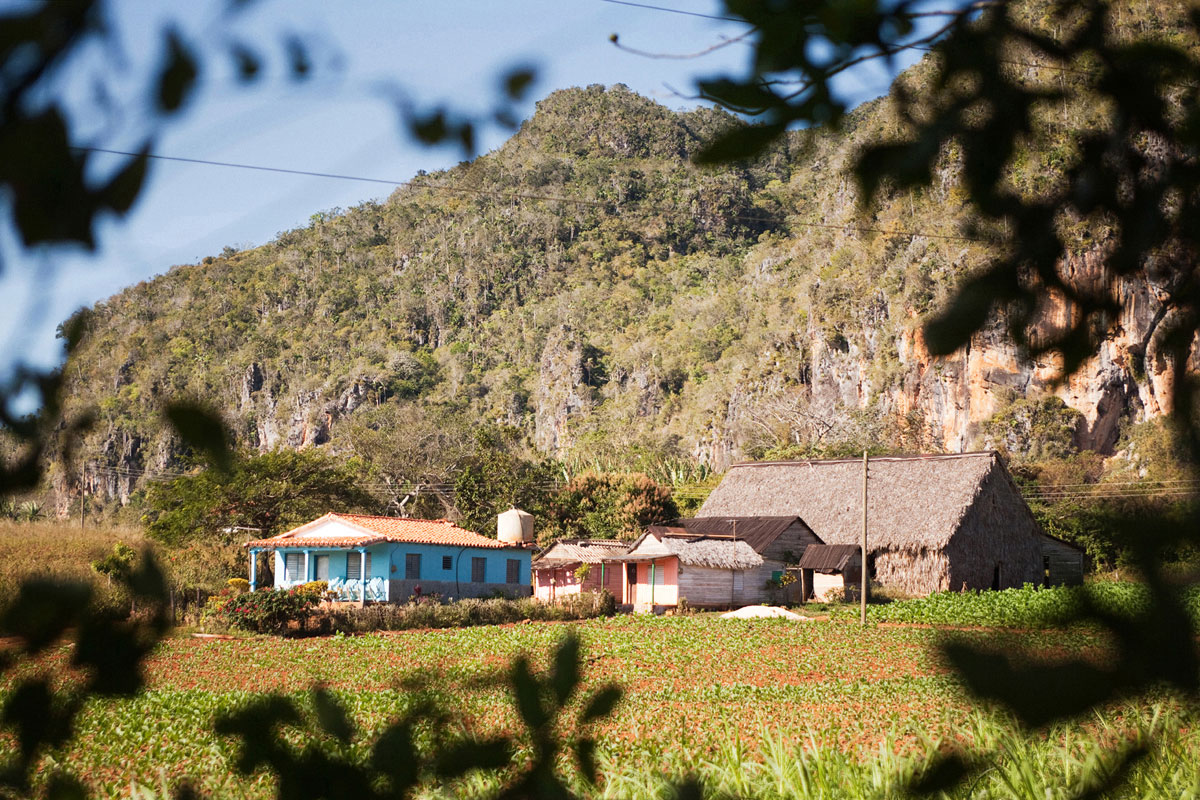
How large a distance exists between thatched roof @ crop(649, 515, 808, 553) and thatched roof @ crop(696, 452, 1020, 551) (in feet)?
9.27

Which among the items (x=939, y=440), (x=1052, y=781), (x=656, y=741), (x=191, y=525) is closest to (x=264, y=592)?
(x=191, y=525)

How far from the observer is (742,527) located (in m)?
39.9

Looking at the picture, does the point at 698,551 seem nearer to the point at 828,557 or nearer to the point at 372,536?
the point at 828,557

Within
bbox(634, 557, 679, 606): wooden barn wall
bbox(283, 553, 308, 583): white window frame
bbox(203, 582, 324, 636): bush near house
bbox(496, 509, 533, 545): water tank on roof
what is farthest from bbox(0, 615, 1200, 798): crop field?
bbox(496, 509, 533, 545): water tank on roof

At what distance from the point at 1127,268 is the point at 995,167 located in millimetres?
187

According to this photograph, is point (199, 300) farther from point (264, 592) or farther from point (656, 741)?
point (264, 592)

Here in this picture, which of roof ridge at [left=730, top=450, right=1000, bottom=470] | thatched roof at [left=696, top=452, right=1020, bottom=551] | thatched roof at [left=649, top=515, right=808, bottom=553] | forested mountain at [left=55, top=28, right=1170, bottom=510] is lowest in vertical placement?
thatched roof at [left=649, top=515, right=808, bottom=553]

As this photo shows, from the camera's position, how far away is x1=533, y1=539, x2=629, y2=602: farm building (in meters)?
36.0

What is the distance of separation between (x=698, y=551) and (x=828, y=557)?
5.70 meters

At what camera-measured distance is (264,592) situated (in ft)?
85.5

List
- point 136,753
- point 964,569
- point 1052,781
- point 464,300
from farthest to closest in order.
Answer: point 464,300 → point 964,569 → point 136,753 → point 1052,781

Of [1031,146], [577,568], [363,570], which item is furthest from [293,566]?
[1031,146]

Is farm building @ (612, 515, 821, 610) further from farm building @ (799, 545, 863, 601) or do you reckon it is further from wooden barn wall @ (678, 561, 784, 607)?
farm building @ (799, 545, 863, 601)

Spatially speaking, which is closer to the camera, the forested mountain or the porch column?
the porch column
